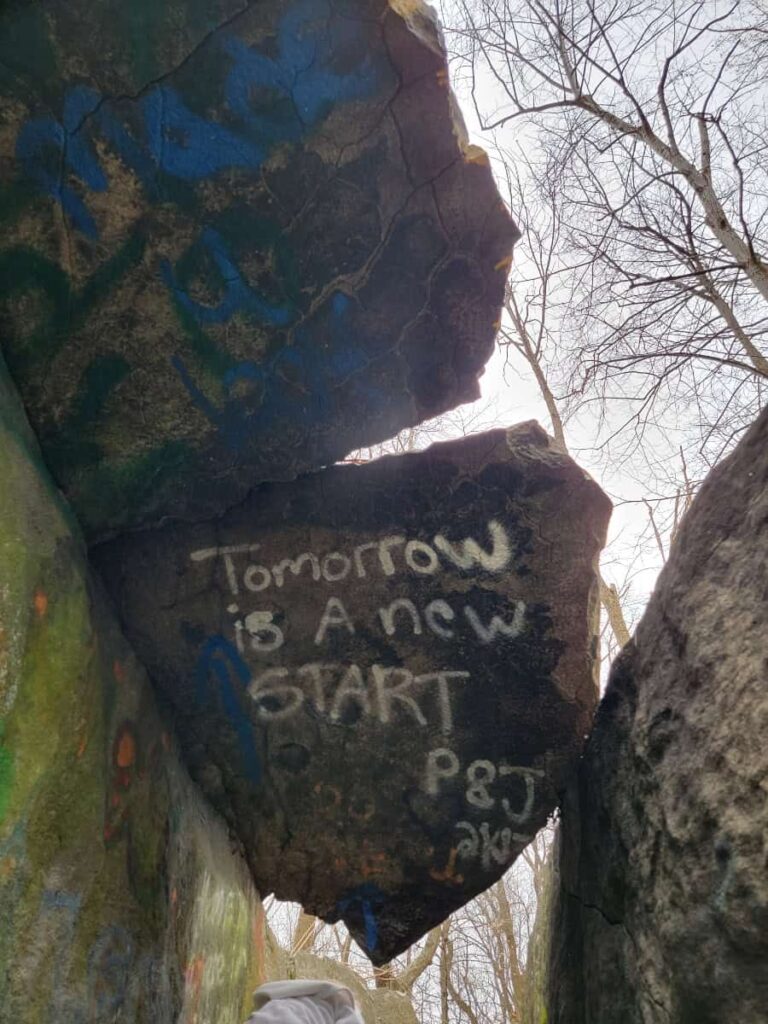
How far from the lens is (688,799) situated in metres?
1.63

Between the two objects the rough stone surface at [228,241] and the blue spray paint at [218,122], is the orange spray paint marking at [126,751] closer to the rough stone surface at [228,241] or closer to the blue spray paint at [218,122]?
the rough stone surface at [228,241]

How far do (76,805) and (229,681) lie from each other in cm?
63

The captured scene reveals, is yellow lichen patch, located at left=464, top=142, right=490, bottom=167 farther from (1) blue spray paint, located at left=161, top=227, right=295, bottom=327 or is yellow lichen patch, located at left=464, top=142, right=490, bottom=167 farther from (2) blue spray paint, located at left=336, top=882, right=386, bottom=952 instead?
(2) blue spray paint, located at left=336, top=882, right=386, bottom=952

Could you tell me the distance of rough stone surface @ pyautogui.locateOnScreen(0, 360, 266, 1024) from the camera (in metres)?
1.64

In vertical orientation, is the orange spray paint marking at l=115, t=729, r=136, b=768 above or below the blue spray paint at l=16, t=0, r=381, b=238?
below

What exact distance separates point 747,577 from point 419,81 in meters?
1.30

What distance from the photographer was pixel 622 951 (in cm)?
193

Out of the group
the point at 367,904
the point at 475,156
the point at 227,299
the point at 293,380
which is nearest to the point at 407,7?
the point at 475,156

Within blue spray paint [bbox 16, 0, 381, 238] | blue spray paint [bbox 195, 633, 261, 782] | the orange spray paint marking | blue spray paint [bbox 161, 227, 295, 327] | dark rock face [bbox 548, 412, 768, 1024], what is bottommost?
dark rock face [bbox 548, 412, 768, 1024]

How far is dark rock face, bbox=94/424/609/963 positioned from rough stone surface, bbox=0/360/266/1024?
0.25 m

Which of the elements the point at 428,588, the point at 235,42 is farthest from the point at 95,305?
the point at 428,588

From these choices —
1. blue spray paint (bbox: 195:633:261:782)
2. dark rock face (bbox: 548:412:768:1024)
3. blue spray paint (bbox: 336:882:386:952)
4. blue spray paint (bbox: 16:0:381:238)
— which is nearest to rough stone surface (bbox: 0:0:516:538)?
blue spray paint (bbox: 16:0:381:238)

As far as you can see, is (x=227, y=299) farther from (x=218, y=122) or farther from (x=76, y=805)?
(x=76, y=805)

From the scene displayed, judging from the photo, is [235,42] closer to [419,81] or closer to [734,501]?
[419,81]
